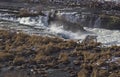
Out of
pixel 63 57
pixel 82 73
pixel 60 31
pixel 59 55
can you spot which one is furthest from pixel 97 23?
pixel 82 73

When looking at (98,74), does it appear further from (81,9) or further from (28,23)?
(81,9)

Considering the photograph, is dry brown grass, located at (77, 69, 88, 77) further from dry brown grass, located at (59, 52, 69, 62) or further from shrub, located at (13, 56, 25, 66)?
shrub, located at (13, 56, 25, 66)

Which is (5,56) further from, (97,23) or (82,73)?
(97,23)

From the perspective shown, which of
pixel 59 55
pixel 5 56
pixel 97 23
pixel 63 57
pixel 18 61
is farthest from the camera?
pixel 97 23

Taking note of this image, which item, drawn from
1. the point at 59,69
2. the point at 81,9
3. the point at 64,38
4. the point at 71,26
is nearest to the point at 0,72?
the point at 59,69

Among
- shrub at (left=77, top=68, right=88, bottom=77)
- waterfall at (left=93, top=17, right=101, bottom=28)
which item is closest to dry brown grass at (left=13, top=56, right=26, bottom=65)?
shrub at (left=77, top=68, right=88, bottom=77)

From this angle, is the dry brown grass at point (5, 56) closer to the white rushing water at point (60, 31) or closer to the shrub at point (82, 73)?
the shrub at point (82, 73)

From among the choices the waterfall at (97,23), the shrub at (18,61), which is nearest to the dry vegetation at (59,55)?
the shrub at (18,61)

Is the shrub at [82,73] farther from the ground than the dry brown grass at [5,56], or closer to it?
closer to it
